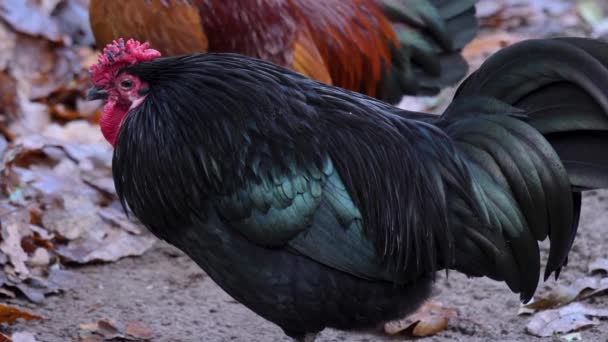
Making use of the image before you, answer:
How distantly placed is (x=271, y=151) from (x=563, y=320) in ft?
6.05

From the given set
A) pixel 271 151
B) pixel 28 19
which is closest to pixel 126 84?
pixel 271 151

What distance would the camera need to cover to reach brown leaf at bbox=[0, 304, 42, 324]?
433 cm

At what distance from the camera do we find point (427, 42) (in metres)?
5.78

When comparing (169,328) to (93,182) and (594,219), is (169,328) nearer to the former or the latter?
(93,182)

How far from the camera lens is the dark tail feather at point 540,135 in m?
3.53

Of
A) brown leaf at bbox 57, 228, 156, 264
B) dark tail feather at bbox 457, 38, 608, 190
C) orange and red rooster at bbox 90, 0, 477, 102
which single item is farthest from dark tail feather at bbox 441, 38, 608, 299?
brown leaf at bbox 57, 228, 156, 264

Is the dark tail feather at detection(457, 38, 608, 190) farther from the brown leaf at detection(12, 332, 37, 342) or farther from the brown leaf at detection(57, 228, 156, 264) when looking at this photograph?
the brown leaf at detection(57, 228, 156, 264)

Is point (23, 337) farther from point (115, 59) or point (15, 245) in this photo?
point (115, 59)

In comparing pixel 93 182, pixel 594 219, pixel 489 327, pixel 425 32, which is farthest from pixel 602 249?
pixel 93 182

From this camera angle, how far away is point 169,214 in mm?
3660

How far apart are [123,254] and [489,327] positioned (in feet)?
6.78

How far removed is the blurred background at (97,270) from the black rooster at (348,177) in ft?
2.68

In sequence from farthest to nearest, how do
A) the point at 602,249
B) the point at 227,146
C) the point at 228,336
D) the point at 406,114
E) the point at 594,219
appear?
the point at 594,219, the point at 602,249, the point at 228,336, the point at 406,114, the point at 227,146

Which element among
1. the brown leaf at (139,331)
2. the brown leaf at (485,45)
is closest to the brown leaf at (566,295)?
the brown leaf at (139,331)
